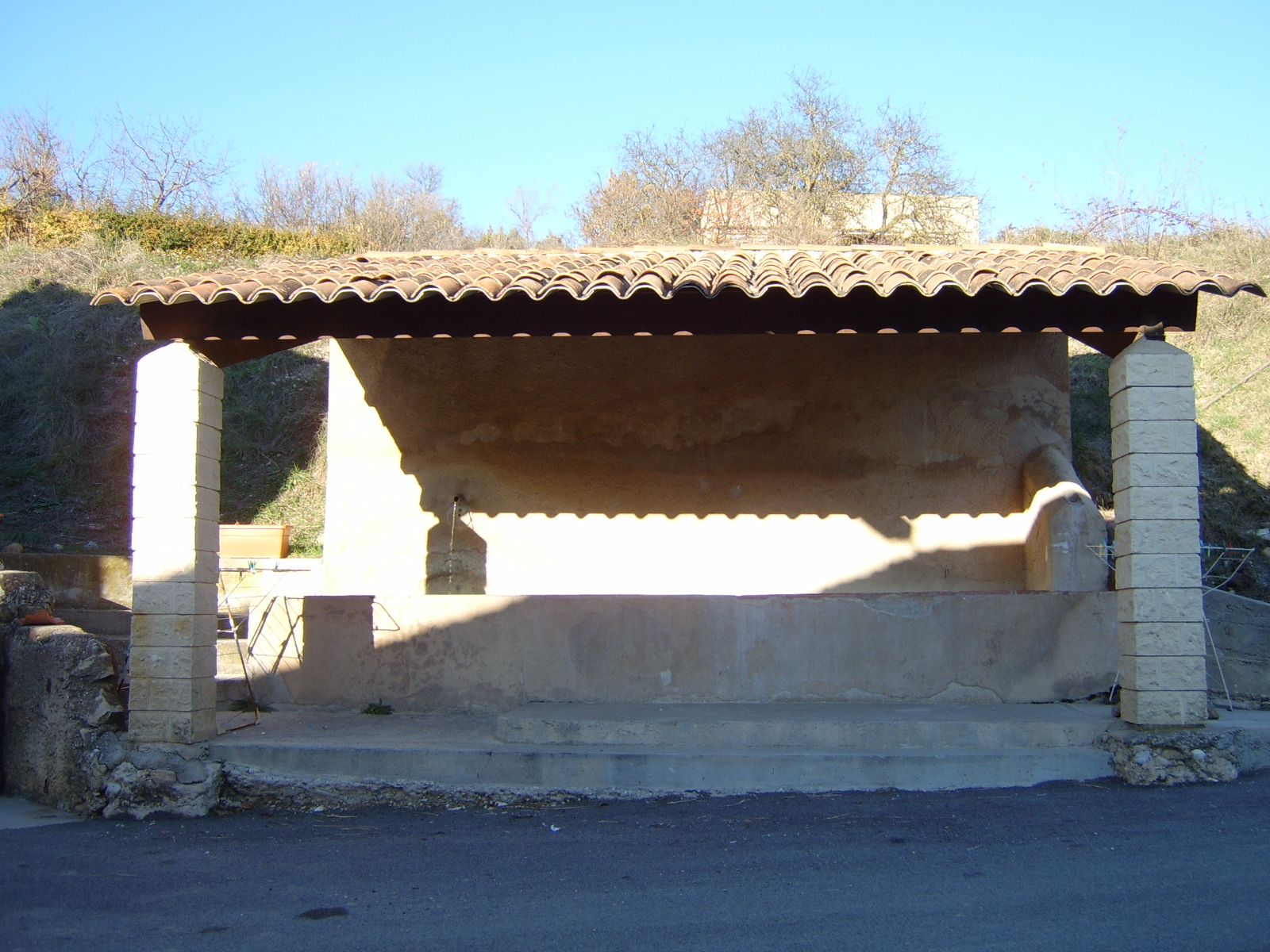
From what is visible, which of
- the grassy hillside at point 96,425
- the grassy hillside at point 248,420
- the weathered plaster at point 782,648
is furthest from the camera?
the grassy hillside at point 96,425

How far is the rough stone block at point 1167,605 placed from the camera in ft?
20.2

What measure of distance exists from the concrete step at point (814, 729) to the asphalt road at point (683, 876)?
392 millimetres

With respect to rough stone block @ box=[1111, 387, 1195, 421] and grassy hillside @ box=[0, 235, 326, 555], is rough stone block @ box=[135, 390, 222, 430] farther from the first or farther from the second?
rough stone block @ box=[1111, 387, 1195, 421]

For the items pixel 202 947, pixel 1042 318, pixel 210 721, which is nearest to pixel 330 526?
pixel 210 721

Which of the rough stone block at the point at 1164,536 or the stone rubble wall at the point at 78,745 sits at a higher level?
the rough stone block at the point at 1164,536

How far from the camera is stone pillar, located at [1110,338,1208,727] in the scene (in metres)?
6.14

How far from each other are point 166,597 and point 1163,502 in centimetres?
613

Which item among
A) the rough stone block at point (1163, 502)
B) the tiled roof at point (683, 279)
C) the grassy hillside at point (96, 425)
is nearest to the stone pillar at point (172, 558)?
the tiled roof at point (683, 279)

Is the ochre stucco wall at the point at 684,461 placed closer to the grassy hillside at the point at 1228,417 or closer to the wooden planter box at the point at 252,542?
the wooden planter box at the point at 252,542

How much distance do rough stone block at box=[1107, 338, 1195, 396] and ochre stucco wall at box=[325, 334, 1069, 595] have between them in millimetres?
2996

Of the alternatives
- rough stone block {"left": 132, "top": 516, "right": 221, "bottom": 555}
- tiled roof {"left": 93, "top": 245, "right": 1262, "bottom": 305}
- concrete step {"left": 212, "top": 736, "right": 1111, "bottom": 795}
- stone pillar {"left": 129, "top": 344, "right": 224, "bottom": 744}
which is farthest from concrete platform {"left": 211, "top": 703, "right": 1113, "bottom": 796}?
tiled roof {"left": 93, "top": 245, "right": 1262, "bottom": 305}

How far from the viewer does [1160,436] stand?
6.24 metres

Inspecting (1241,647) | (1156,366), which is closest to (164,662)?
(1156,366)

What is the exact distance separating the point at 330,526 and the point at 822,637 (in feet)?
15.4
